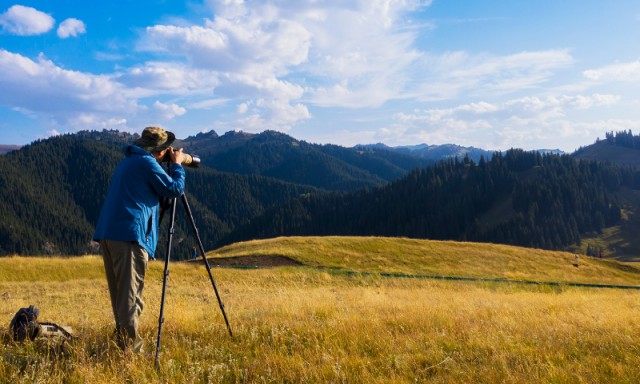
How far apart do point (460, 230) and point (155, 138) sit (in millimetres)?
204597

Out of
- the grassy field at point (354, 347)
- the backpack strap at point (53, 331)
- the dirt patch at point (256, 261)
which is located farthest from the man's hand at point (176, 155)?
the dirt patch at point (256, 261)

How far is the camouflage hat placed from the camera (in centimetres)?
654

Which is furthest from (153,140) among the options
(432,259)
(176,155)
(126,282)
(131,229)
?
(432,259)

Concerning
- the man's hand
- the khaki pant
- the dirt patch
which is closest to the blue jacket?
the khaki pant

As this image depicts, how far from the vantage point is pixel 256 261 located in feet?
109

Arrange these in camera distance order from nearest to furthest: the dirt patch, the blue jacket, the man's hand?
the blue jacket, the man's hand, the dirt patch

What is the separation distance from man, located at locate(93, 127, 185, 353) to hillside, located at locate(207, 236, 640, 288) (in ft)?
85.9

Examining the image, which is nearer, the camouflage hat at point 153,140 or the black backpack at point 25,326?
the camouflage hat at point 153,140

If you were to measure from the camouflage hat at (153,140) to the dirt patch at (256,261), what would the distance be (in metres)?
25.9

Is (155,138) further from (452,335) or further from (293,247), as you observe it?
(293,247)

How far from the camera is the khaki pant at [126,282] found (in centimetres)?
588

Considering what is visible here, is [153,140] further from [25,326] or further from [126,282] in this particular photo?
[25,326]

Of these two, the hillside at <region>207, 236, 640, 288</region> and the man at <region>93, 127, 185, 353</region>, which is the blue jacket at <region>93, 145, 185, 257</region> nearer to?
the man at <region>93, 127, 185, 353</region>

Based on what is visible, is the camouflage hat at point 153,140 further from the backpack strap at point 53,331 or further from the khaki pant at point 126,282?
the backpack strap at point 53,331
